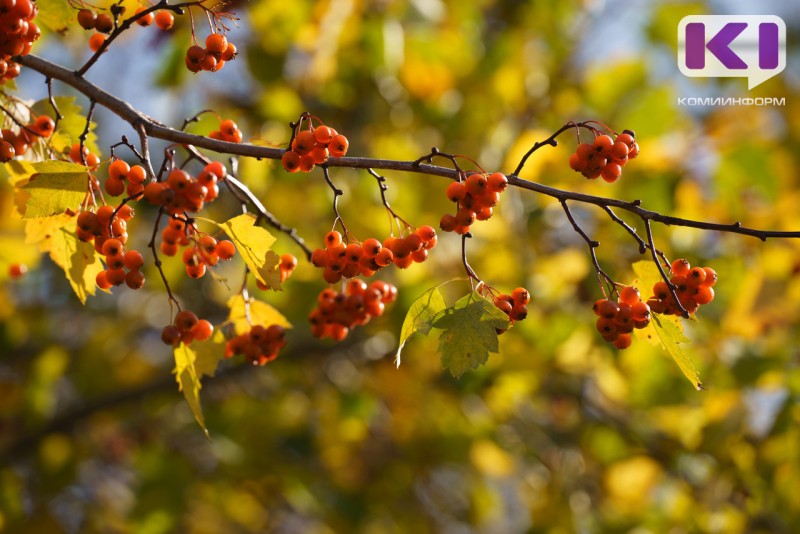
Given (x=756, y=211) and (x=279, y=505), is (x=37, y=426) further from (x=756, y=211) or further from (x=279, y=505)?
(x=756, y=211)

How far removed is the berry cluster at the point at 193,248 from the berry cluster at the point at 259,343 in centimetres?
23

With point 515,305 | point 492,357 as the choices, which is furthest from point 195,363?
point 492,357

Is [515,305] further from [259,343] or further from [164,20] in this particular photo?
[164,20]

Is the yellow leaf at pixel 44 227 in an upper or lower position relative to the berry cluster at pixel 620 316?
upper

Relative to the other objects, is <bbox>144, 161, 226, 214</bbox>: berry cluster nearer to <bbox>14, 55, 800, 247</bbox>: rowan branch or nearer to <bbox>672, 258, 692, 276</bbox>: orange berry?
<bbox>14, 55, 800, 247</bbox>: rowan branch

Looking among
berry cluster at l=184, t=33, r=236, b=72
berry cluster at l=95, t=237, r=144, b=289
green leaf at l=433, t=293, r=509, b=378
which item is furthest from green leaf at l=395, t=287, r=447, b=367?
berry cluster at l=184, t=33, r=236, b=72

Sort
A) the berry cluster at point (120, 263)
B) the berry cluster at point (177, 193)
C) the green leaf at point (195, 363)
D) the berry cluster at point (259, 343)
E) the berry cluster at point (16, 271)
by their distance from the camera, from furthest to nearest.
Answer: the berry cluster at point (16, 271), the berry cluster at point (259, 343), the green leaf at point (195, 363), the berry cluster at point (120, 263), the berry cluster at point (177, 193)

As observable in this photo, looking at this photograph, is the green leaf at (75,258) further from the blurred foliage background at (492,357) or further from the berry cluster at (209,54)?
the blurred foliage background at (492,357)

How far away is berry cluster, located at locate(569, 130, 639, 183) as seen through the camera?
1.53 metres

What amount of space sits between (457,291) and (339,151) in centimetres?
244

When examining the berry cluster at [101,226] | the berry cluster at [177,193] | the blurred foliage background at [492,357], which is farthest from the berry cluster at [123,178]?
the blurred foliage background at [492,357]

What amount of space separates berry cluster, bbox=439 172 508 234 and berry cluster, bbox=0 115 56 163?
2.74 ft

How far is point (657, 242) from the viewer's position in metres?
3.36

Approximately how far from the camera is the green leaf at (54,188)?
144cm
